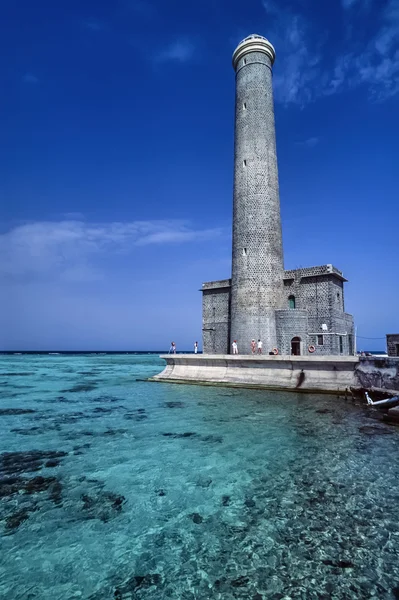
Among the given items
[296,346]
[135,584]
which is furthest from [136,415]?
[296,346]

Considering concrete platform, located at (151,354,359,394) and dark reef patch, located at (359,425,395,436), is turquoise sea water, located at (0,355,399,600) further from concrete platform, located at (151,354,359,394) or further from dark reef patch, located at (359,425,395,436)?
concrete platform, located at (151,354,359,394)

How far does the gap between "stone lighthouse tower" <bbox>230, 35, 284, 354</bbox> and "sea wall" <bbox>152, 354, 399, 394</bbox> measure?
12.6 feet

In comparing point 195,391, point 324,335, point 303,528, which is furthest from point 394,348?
point 303,528

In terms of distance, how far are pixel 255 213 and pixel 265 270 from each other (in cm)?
404

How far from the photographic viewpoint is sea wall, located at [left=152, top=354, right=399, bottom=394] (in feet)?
52.2

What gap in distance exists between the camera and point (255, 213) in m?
24.9

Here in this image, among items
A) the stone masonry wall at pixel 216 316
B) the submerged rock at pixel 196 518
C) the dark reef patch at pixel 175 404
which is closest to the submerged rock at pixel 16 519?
the submerged rock at pixel 196 518

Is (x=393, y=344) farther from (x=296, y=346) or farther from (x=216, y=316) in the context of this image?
(x=216, y=316)

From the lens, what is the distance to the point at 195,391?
19312 millimetres

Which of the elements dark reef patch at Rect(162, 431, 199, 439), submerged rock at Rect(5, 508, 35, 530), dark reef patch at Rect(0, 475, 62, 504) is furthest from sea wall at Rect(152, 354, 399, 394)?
submerged rock at Rect(5, 508, 35, 530)

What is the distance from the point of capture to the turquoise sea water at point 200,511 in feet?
13.3

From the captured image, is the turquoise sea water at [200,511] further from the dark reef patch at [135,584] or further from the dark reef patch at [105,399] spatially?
the dark reef patch at [105,399]

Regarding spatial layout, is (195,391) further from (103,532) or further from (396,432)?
(103,532)

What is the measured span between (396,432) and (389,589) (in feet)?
24.7
